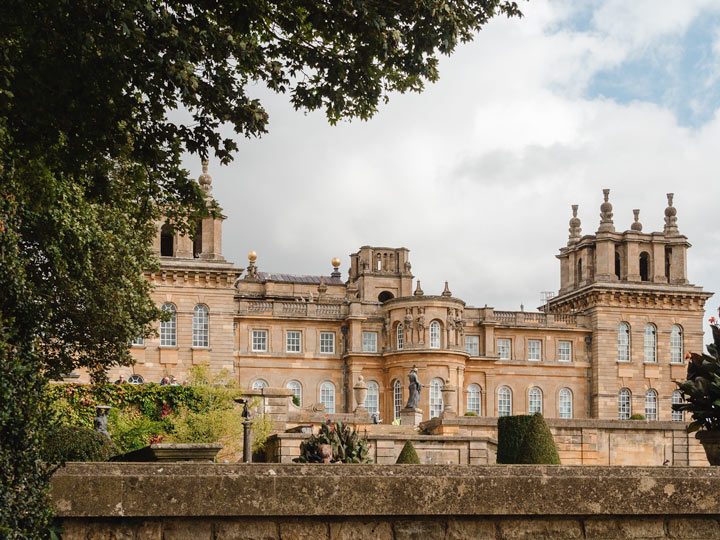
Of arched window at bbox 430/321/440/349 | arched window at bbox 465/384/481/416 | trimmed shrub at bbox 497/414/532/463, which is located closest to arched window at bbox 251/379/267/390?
arched window at bbox 430/321/440/349

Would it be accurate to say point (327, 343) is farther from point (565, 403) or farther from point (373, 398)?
point (565, 403)

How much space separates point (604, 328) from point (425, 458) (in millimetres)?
29594

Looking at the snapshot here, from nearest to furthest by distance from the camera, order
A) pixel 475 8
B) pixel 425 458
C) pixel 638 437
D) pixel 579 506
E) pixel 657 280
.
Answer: pixel 579 506, pixel 475 8, pixel 425 458, pixel 638 437, pixel 657 280

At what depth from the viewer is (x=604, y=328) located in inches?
2333

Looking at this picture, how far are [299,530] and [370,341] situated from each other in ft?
163

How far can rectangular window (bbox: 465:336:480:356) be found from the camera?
57.7 meters

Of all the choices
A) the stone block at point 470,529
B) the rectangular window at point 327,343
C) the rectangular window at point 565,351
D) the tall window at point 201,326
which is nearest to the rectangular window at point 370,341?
the rectangular window at point 327,343

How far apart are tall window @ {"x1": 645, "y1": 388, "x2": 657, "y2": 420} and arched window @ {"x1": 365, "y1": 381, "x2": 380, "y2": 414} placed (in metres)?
17.3

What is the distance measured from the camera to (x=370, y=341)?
56.3 m

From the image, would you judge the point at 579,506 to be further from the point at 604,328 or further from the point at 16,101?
the point at 604,328

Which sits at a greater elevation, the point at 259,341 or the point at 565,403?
the point at 259,341

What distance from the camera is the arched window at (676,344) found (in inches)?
2373

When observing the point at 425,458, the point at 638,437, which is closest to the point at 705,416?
the point at 425,458

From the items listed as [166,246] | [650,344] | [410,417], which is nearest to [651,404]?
[650,344]
